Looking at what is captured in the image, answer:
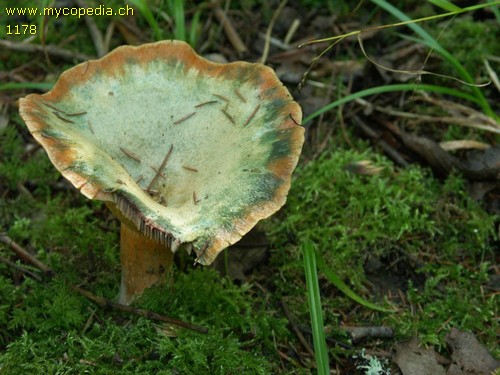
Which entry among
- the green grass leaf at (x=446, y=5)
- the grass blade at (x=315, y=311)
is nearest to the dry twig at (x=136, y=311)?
the grass blade at (x=315, y=311)

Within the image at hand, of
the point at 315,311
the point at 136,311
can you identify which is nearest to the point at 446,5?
the point at 315,311

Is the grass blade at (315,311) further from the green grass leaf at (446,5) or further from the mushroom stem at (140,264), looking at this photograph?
the green grass leaf at (446,5)

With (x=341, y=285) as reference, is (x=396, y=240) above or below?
below

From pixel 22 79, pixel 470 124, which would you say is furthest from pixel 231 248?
pixel 22 79

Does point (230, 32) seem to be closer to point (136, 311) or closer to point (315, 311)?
point (136, 311)

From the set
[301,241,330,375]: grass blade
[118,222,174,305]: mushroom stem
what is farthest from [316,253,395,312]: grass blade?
[118,222,174,305]: mushroom stem

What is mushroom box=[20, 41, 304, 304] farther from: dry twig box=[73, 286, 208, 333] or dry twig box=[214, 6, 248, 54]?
dry twig box=[214, 6, 248, 54]
